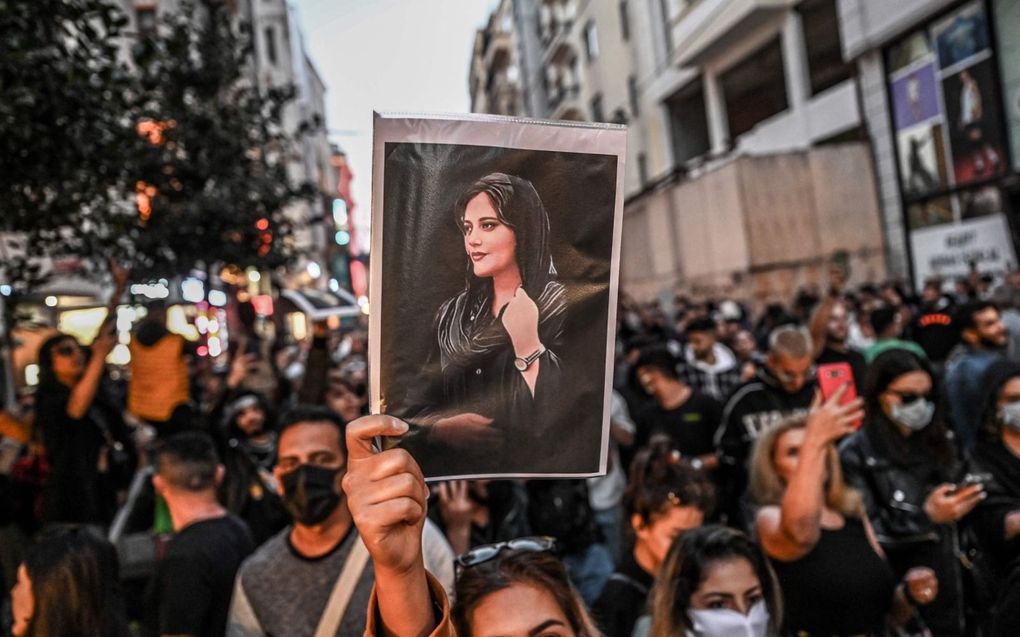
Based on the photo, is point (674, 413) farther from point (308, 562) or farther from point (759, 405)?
point (308, 562)

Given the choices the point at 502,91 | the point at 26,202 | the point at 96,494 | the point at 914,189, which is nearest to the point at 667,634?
the point at 96,494

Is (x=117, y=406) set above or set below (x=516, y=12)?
below

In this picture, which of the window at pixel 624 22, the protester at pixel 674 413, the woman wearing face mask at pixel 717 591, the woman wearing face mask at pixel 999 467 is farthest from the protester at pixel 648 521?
the window at pixel 624 22

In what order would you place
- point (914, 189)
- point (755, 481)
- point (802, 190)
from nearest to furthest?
point (755, 481) < point (914, 189) < point (802, 190)

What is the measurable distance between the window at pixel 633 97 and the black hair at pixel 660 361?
24700 millimetres

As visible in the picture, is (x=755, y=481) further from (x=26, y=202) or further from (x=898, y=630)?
(x=26, y=202)

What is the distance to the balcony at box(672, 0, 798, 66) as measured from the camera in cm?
2008

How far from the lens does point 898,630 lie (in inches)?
128

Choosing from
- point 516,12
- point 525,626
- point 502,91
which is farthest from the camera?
point 502,91

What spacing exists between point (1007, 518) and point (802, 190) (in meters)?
15.8

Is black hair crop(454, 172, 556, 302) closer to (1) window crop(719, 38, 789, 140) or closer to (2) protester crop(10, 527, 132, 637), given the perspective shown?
(2) protester crop(10, 527, 132, 637)

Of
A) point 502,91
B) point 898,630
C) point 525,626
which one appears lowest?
point 898,630

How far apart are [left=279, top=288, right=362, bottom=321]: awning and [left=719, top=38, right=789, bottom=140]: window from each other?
15029 mm

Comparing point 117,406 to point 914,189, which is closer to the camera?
point 117,406
